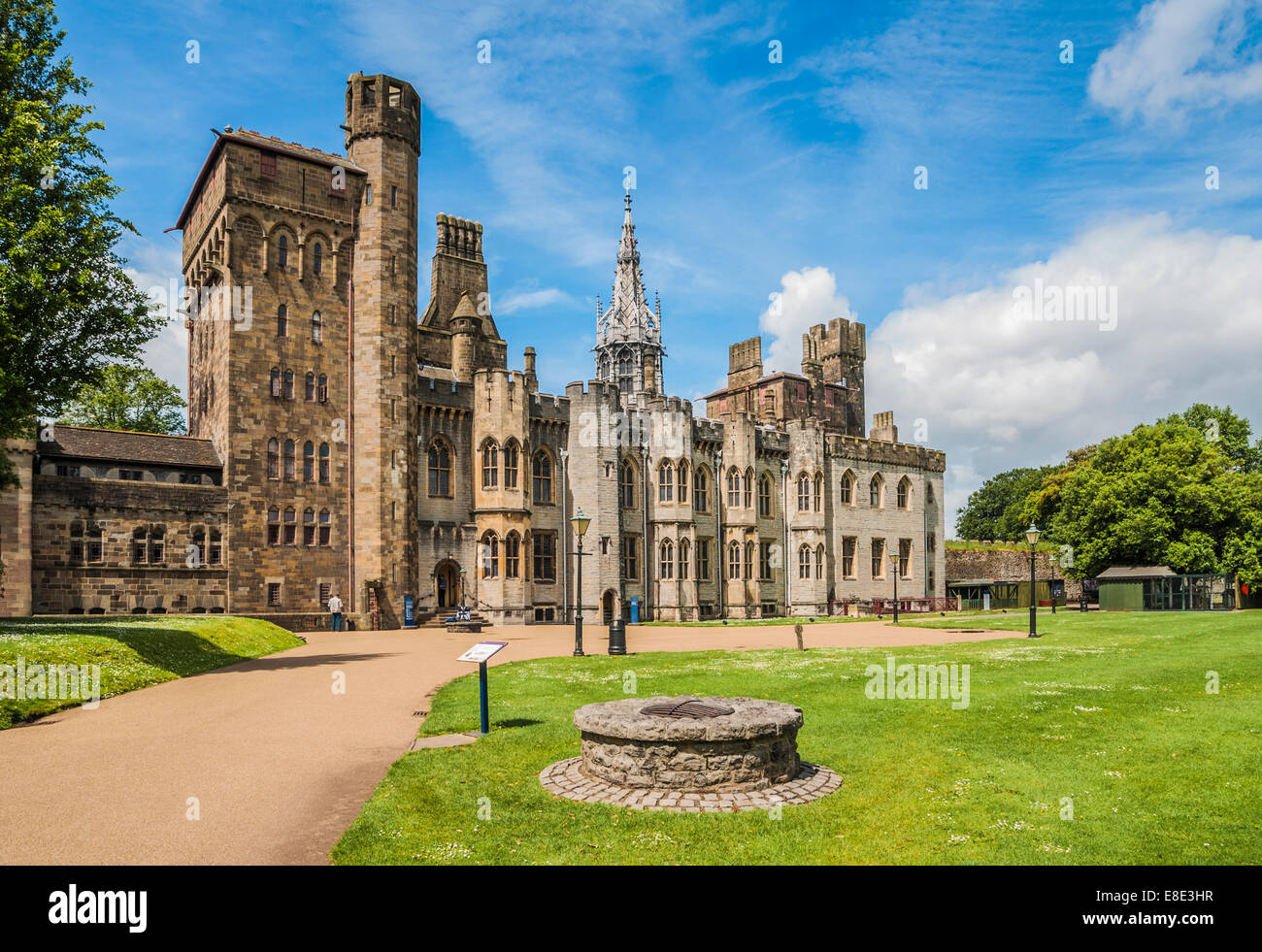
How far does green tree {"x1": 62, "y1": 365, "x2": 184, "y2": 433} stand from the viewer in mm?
51000

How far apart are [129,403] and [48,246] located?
38.9 metres

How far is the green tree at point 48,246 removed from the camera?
59.7ft

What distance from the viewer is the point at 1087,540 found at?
51812 millimetres

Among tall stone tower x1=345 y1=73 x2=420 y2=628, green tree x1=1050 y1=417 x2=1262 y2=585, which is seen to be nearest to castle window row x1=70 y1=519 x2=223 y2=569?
tall stone tower x1=345 y1=73 x2=420 y2=628

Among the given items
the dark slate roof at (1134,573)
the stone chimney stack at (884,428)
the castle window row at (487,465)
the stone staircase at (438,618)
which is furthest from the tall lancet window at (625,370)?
the stone staircase at (438,618)

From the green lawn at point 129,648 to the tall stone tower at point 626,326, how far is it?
6851cm

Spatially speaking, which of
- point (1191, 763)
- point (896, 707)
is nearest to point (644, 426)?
point (896, 707)

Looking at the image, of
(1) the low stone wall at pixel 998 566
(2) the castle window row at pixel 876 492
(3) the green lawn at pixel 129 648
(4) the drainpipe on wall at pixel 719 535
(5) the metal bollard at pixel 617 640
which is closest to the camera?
(3) the green lawn at pixel 129 648

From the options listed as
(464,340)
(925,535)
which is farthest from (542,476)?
(925,535)

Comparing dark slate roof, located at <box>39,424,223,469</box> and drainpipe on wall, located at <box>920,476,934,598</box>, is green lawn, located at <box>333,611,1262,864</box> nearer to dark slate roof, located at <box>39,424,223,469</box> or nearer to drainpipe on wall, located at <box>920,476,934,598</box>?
dark slate roof, located at <box>39,424,223,469</box>

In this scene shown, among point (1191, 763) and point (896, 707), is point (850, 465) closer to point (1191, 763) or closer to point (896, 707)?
point (896, 707)

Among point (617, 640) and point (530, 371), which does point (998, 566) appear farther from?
point (617, 640)

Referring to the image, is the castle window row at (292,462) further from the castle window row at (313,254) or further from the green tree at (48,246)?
the green tree at (48,246)
